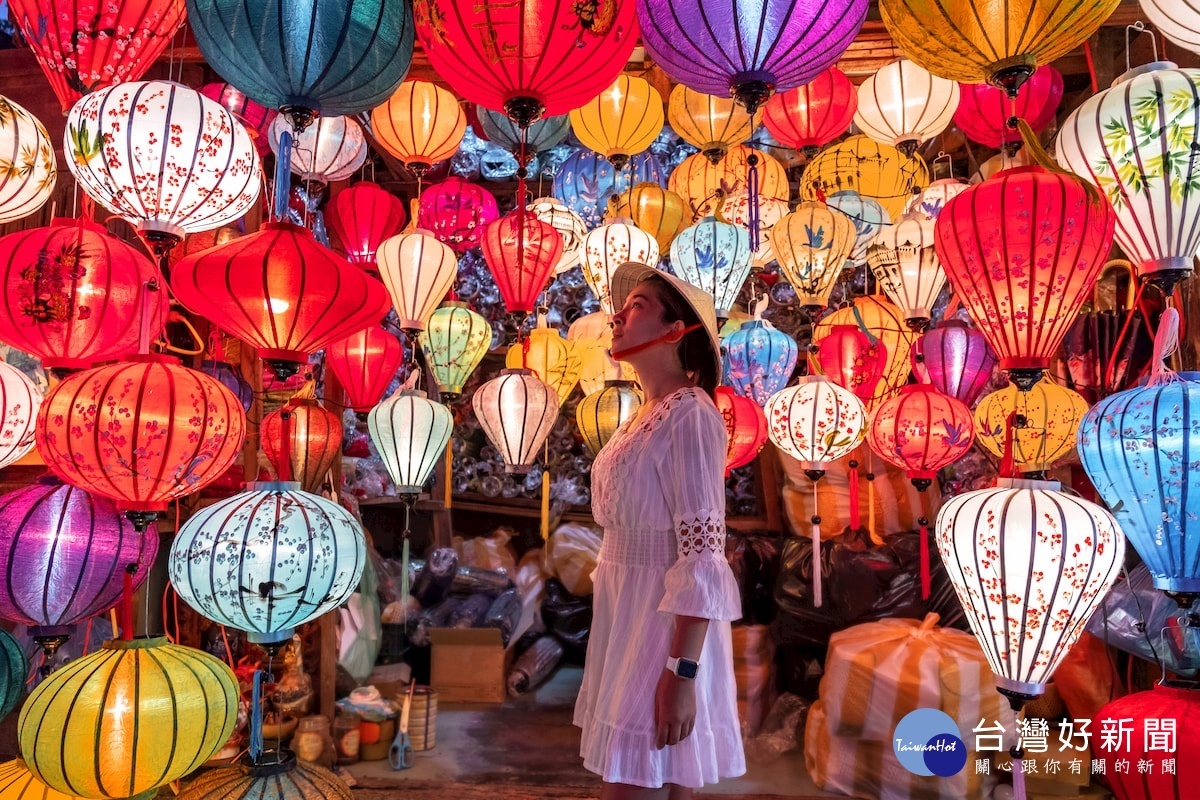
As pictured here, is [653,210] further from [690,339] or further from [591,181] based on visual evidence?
[690,339]

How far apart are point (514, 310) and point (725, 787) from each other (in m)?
2.35

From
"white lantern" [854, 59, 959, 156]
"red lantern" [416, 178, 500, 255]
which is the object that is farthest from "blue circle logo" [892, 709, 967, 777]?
"red lantern" [416, 178, 500, 255]

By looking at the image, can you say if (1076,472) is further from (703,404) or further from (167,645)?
(167,645)

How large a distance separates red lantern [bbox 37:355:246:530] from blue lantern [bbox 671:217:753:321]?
1527mm

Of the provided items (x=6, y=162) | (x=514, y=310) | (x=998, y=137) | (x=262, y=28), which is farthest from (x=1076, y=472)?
(x=6, y=162)

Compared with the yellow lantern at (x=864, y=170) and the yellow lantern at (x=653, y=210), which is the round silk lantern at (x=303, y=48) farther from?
the yellow lantern at (x=864, y=170)

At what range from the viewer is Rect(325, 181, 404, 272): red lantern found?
3004 mm

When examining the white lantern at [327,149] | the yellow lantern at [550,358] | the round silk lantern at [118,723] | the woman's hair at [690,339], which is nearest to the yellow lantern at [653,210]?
the yellow lantern at [550,358]

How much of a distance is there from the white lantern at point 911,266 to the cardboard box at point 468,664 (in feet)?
9.10

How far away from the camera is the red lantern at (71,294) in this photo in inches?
68.2

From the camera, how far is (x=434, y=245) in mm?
2619

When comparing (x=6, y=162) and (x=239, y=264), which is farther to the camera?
(x=6, y=162)

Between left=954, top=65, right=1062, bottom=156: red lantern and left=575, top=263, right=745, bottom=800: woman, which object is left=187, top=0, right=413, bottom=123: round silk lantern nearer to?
left=575, top=263, right=745, bottom=800: woman

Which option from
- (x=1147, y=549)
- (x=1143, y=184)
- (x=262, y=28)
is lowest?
(x=1147, y=549)
